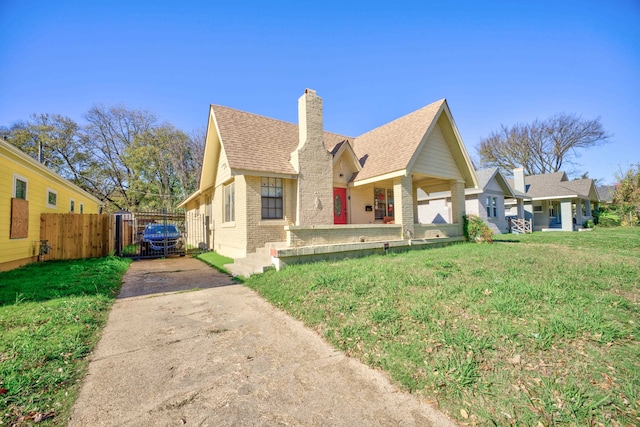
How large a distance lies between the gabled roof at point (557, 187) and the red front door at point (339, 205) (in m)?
23.7

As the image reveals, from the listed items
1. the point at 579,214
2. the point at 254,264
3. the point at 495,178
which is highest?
the point at 495,178

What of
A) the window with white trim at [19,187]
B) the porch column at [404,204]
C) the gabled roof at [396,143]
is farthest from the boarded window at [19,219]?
the porch column at [404,204]

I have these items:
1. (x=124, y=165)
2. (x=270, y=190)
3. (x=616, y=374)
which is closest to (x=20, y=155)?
(x=270, y=190)

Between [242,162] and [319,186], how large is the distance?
3.19m

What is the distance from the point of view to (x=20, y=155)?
9117 millimetres

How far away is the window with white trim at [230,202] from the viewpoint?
1199 cm

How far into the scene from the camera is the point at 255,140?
37.7 ft

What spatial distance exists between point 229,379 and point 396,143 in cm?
1138

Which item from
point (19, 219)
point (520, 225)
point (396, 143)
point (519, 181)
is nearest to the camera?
point (19, 219)

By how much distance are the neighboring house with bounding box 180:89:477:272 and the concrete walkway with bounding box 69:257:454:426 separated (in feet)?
11.6

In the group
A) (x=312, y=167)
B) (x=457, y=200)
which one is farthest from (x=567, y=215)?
(x=312, y=167)

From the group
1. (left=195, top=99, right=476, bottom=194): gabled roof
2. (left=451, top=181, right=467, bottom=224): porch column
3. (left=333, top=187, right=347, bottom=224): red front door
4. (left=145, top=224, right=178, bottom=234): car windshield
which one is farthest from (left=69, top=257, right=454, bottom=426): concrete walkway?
(left=451, top=181, right=467, bottom=224): porch column

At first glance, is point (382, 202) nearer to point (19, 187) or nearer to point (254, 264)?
point (254, 264)

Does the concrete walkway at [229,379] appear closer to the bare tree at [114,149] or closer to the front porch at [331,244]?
the front porch at [331,244]
